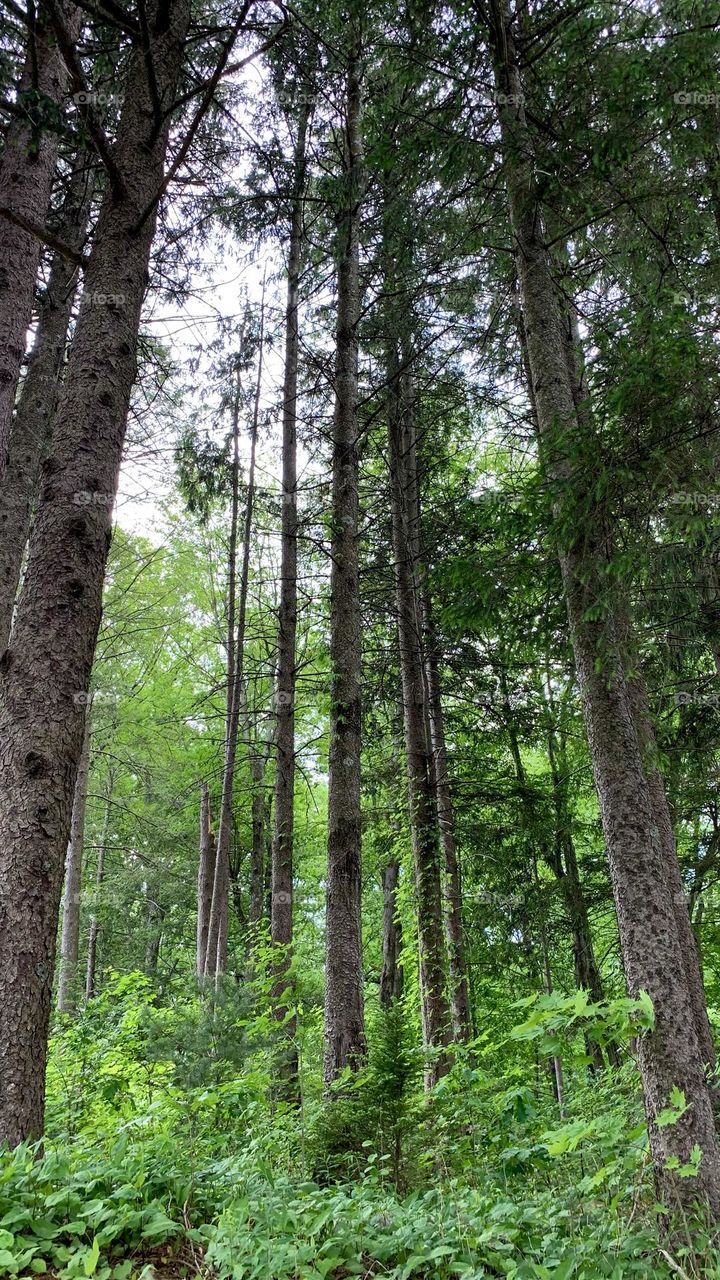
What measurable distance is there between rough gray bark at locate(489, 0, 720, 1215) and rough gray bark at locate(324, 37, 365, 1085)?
221 cm

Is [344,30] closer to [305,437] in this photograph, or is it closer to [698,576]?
[305,437]

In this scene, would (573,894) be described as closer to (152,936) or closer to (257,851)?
(257,851)

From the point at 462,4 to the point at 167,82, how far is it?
7.59ft

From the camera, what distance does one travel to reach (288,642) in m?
10.1

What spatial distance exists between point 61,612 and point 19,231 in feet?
14.6

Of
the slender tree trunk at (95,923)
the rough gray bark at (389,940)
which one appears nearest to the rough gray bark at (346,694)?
the rough gray bark at (389,940)

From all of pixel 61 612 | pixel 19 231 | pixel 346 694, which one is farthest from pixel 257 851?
pixel 61 612

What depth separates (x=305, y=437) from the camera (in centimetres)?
1148

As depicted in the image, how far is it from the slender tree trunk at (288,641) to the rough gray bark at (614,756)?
12.1 feet

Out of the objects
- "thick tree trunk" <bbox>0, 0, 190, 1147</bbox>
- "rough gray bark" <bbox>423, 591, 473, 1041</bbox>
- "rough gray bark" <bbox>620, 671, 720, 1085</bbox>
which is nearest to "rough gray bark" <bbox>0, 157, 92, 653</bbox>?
"thick tree trunk" <bbox>0, 0, 190, 1147</bbox>

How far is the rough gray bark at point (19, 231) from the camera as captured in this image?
607cm

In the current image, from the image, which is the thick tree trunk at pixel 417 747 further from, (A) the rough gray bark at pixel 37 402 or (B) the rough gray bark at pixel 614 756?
(A) the rough gray bark at pixel 37 402

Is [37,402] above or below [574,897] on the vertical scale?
above

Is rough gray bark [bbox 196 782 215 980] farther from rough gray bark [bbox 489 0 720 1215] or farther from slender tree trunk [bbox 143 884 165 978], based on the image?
rough gray bark [bbox 489 0 720 1215]
